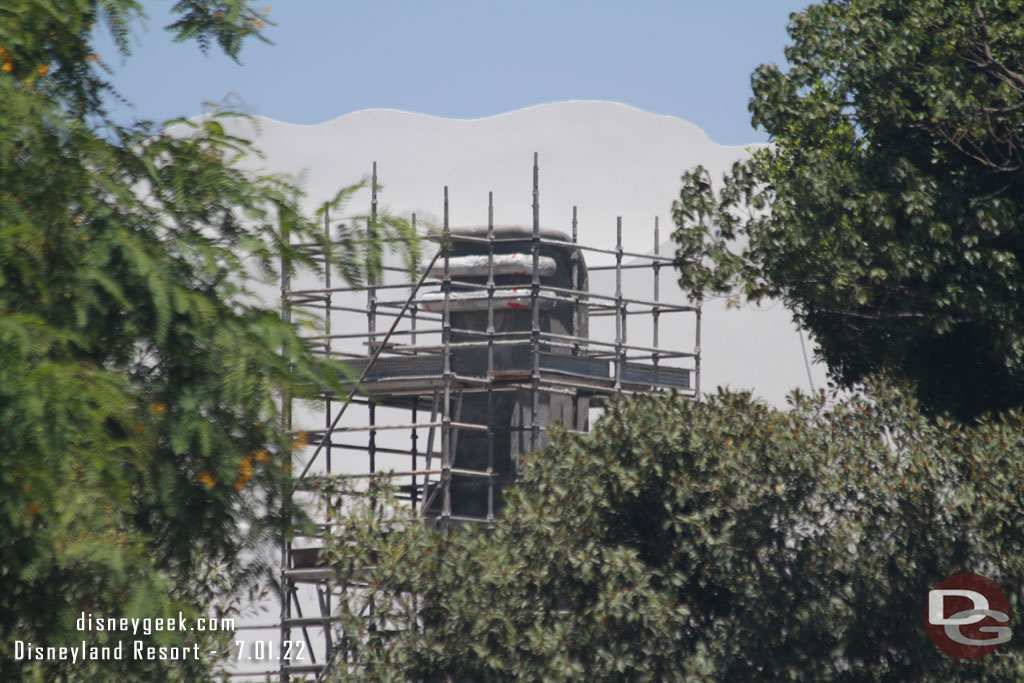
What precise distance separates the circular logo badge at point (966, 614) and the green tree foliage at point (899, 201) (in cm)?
463

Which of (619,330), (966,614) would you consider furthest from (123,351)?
(619,330)

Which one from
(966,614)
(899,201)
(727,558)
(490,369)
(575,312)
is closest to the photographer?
(727,558)

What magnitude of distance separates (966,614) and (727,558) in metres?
2.54

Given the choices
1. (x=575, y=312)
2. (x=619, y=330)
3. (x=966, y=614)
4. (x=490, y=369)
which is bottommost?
(x=966, y=614)

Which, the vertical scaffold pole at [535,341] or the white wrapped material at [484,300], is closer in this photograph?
the vertical scaffold pole at [535,341]

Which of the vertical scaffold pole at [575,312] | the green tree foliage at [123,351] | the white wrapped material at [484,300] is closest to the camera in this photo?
the green tree foliage at [123,351]

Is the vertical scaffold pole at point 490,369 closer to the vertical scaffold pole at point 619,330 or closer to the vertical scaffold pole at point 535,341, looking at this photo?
the vertical scaffold pole at point 535,341

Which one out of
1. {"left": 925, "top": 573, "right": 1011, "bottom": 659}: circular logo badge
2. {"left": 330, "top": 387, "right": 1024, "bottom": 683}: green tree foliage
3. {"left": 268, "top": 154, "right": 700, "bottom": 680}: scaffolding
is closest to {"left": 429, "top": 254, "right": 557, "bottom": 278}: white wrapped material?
{"left": 268, "top": 154, "right": 700, "bottom": 680}: scaffolding

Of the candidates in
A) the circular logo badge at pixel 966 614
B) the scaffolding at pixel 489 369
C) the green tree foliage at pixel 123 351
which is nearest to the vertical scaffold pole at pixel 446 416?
the scaffolding at pixel 489 369

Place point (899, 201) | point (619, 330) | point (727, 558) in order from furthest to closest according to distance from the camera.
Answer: point (619, 330)
point (899, 201)
point (727, 558)

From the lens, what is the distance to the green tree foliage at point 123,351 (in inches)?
231

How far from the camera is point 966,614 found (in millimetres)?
14312

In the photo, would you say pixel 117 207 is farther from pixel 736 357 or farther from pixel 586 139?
pixel 586 139

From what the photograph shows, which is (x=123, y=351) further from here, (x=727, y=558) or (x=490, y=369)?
(x=490, y=369)
